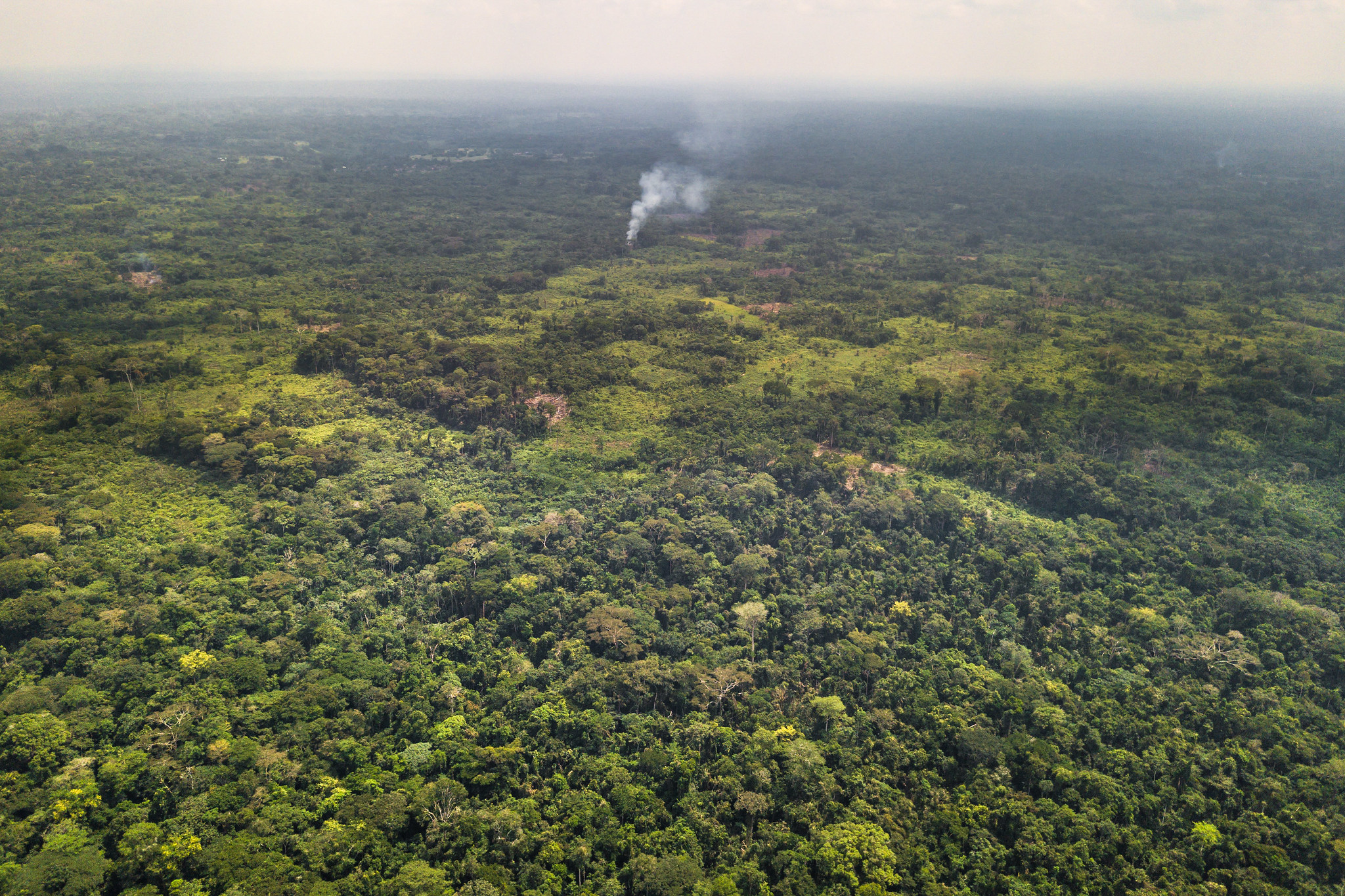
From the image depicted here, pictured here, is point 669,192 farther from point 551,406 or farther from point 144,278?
point 551,406

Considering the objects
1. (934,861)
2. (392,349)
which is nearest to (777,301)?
(392,349)

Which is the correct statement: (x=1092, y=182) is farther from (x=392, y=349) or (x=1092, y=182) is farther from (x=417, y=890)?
(x=417, y=890)

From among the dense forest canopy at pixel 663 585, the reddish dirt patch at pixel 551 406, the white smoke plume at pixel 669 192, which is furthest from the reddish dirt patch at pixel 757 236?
the reddish dirt patch at pixel 551 406

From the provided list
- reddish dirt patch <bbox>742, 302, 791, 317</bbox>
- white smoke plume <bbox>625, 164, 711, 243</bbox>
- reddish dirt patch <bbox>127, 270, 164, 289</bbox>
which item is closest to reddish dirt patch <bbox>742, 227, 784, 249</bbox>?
white smoke plume <bbox>625, 164, 711, 243</bbox>

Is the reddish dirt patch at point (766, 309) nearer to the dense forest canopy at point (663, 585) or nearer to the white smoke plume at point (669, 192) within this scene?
the dense forest canopy at point (663, 585)

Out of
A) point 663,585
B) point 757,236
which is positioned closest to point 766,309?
point 757,236
